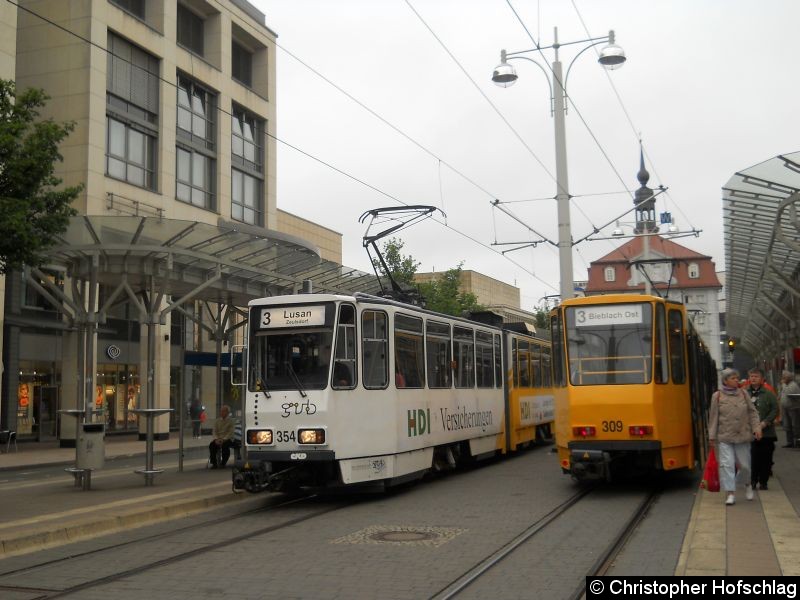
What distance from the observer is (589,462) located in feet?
39.9

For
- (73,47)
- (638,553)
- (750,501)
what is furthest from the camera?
(73,47)

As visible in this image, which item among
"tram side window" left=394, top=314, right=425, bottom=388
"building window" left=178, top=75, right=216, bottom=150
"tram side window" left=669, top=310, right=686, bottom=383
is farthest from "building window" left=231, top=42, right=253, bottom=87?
"tram side window" left=669, top=310, right=686, bottom=383

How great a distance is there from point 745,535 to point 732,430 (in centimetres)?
239

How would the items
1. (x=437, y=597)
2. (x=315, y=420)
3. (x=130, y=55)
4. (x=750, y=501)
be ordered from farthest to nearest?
(x=130, y=55)
(x=315, y=420)
(x=750, y=501)
(x=437, y=597)

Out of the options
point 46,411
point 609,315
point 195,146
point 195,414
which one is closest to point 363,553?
point 609,315

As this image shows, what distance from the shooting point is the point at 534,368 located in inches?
842

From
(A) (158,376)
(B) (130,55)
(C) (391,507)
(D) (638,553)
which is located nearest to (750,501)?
(D) (638,553)

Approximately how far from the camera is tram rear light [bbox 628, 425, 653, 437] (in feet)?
39.3

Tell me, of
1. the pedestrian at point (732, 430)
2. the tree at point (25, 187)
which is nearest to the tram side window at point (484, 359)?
the pedestrian at point (732, 430)

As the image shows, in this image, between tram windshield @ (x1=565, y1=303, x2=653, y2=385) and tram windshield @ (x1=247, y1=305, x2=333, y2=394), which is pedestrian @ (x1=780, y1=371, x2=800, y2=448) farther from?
tram windshield @ (x1=247, y1=305, x2=333, y2=394)

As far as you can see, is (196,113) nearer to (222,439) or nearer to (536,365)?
(536,365)

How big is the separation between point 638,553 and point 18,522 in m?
6.93

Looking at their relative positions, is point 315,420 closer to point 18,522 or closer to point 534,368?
point 18,522

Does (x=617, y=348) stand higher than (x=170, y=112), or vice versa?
(x=170, y=112)
